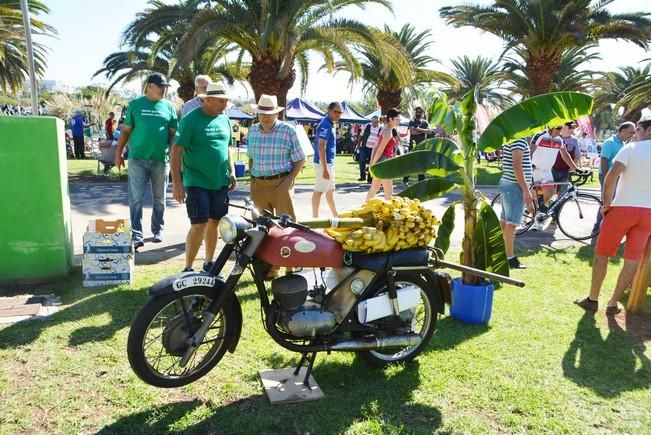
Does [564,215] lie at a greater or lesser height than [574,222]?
greater

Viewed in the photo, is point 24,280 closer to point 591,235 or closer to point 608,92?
point 591,235

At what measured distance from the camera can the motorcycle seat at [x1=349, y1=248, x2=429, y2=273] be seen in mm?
3496

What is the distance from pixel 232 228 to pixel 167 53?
22.1 m

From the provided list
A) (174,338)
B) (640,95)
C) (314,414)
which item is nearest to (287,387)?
(314,414)

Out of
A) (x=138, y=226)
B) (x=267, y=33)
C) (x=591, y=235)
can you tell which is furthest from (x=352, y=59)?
(x=138, y=226)

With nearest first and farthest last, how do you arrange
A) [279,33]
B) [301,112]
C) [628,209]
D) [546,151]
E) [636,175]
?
[636,175] → [628,209] → [546,151] → [279,33] → [301,112]

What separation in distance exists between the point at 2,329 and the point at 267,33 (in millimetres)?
9698

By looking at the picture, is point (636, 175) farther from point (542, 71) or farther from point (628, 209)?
point (542, 71)

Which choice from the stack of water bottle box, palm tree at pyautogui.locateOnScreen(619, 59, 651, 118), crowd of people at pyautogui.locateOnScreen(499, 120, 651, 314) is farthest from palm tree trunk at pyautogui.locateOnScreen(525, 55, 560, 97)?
the stack of water bottle box

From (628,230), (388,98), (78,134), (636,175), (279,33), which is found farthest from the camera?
(388,98)

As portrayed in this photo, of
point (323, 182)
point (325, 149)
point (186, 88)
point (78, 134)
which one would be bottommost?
point (323, 182)

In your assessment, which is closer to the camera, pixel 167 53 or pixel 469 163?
pixel 469 163

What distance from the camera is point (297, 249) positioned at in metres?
3.24

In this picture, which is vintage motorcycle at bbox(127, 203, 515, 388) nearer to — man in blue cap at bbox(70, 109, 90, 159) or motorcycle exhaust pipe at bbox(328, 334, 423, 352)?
motorcycle exhaust pipe at bbox(328, 334, 423, 352)
